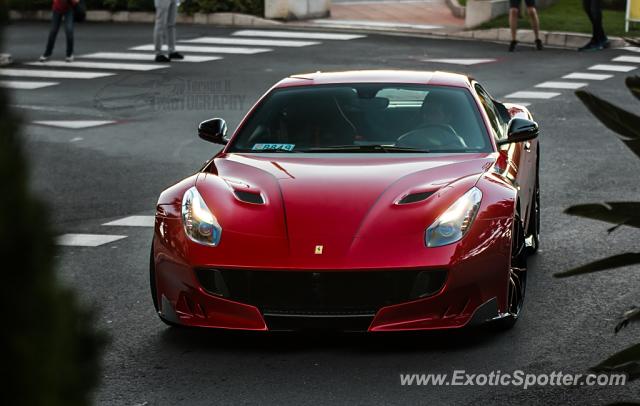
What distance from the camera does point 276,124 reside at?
26.2ft

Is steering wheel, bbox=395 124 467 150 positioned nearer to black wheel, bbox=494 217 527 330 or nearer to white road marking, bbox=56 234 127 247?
black wheel, bbox=494 217 527 330

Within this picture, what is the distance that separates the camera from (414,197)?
6.59m

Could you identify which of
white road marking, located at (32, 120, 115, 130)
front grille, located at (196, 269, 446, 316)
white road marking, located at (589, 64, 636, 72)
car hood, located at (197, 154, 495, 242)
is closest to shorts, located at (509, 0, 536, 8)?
white road marking, located at (589, 64, 636, 72)

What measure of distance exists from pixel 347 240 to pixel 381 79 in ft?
7.52

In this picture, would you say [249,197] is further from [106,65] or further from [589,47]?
[589,47]

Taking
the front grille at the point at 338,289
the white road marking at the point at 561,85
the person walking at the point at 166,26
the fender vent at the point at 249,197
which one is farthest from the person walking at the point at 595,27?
the front grille at the point at 338,289

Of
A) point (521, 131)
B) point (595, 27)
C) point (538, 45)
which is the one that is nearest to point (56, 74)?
point (538, 45)

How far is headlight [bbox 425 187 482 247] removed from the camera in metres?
6.32

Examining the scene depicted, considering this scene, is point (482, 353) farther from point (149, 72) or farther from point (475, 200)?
point (149, 72)

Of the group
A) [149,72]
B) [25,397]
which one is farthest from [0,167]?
[149,72]

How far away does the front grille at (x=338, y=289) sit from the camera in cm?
617

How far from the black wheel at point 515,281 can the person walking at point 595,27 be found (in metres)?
17.2

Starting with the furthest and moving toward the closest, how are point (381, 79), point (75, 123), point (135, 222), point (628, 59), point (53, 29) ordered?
point (53, 29)
point (628, 59)
point (75, 123)
point (135, 222)
point (381, 79)

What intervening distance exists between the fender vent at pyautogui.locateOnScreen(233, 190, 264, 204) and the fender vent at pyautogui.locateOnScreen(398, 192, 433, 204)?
27.1 inches
